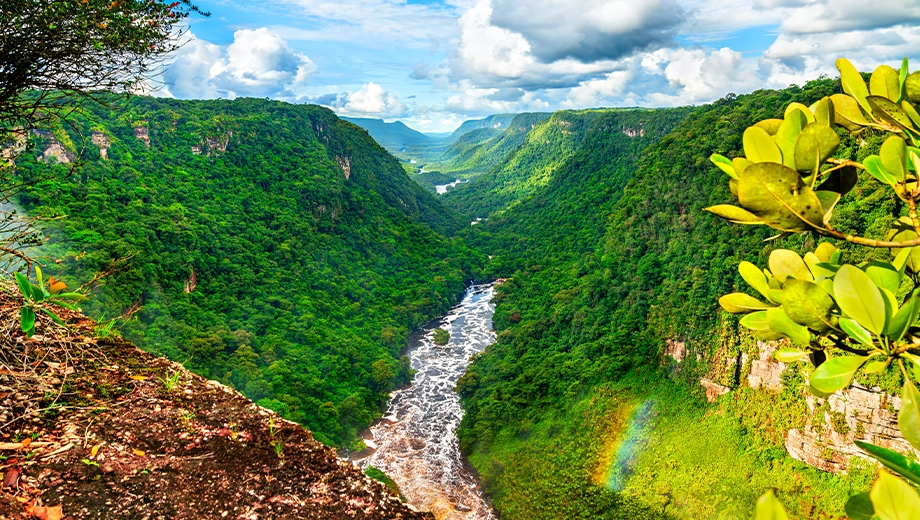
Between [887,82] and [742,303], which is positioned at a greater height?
[887,82]

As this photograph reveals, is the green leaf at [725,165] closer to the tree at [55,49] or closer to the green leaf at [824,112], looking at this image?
the green leaf at [824,112]

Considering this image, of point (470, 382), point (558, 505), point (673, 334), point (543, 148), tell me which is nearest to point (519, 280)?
A: point (470, 382)

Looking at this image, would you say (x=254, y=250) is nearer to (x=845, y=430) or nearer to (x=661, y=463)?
(x=661, y=463)

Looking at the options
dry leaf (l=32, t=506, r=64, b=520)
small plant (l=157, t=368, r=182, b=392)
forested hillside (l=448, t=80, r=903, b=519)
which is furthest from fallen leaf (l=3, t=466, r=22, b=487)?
forested hillside (l=448, t=80, r=903, b=519)

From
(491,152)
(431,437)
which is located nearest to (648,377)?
(431,437)

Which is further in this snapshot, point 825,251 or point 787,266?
point 825,251

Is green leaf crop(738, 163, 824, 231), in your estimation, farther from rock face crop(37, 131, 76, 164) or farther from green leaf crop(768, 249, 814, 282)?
rock face crop(37, 131, 76, 164)

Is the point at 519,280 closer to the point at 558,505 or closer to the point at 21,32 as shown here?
the point at 558,505
